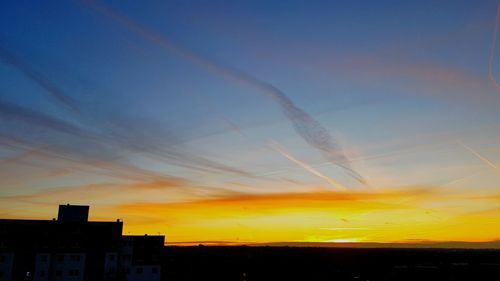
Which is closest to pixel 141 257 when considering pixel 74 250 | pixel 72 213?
pixel 74 250

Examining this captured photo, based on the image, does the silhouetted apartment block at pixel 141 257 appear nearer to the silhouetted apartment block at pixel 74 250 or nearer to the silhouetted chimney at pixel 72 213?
the silhouetted apartment block at pixel 74 250

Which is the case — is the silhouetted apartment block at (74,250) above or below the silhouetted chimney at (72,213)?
below

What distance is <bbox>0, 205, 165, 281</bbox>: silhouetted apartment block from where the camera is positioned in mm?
81438

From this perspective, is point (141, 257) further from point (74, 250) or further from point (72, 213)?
point (72, 213)

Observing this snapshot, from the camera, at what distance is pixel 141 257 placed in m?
93.8

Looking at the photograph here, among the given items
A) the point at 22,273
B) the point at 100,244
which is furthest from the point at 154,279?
the point at 22,273

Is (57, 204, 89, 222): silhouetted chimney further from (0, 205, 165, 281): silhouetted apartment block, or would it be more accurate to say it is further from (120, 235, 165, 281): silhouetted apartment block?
(120, 235, 165, 281): silhouetted apartment block

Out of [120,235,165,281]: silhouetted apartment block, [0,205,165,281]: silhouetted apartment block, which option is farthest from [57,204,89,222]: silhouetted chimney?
[120,235,165,281]: silhouetted apartment block

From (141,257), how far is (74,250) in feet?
47.3

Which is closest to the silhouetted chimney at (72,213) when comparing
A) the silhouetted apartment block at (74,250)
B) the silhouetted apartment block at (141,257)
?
the silhouetted apartment block at (74,250)

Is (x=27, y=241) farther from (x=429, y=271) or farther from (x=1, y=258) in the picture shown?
(x=429, y=271)

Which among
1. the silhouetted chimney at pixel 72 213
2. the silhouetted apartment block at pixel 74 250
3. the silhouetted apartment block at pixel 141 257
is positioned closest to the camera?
the silhouetted apartment block at pixel 74 250

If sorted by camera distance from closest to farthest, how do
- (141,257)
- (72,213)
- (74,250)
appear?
(74,250), (141,257), (72,213)

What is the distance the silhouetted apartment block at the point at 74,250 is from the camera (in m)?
81.4
